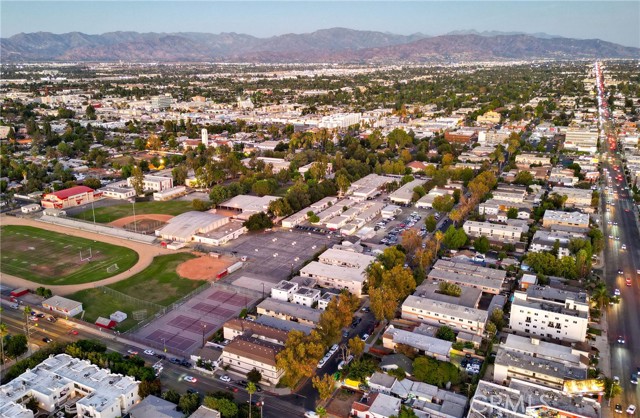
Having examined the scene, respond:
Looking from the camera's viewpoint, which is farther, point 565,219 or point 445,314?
point 565,219

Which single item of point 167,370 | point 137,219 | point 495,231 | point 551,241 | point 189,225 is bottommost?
point 167,370

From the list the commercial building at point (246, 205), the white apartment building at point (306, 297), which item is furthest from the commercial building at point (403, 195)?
the white apartment building at point (306, 297)

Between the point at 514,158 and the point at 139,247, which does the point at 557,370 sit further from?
the point at 514,158

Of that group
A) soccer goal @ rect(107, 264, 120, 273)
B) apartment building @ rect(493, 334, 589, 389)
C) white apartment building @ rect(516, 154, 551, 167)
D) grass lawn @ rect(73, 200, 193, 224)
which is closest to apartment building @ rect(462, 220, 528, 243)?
apartment building @ rect(493, 334, 589, 389)

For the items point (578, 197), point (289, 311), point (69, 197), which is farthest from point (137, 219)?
point (578, 197)

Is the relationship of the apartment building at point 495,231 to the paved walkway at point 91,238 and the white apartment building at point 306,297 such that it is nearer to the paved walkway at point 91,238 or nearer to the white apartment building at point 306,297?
the white apartment building at point 306,297

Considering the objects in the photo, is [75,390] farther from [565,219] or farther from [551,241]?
[565,219]

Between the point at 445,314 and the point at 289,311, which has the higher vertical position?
the point at 445,314
